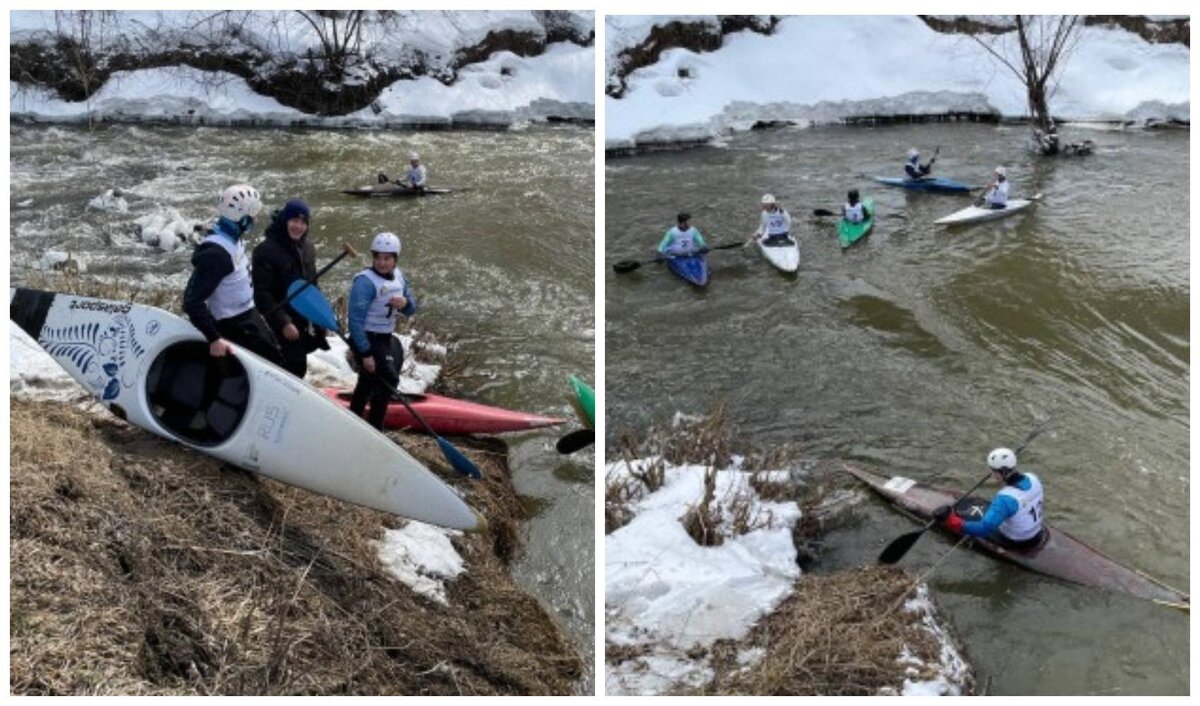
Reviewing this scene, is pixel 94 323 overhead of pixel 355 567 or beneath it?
overhead

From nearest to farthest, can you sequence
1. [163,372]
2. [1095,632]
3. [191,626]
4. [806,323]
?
[191,626]
[163,372]
[1095,632]
[806,323]

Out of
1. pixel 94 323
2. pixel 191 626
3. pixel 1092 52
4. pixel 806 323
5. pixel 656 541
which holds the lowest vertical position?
pixel 806 323

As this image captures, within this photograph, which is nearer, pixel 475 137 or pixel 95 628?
pixel 95 628

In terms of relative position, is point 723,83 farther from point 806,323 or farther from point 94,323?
point 94,323

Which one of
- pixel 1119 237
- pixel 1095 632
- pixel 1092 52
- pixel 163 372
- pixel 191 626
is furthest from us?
pixel 1092 52

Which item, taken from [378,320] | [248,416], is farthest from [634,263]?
[248,416]

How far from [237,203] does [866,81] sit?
928 centimetres

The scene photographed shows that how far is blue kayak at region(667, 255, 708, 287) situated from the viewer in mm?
7062

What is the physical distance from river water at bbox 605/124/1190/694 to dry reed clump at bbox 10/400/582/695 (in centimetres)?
162

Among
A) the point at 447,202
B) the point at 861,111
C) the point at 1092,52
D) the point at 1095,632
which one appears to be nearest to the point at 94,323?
the point at 1095,632

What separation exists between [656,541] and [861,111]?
9.69m

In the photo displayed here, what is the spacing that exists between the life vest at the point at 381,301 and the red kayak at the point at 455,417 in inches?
28.3

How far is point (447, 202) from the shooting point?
9.12m

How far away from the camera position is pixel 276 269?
3.38 metres
